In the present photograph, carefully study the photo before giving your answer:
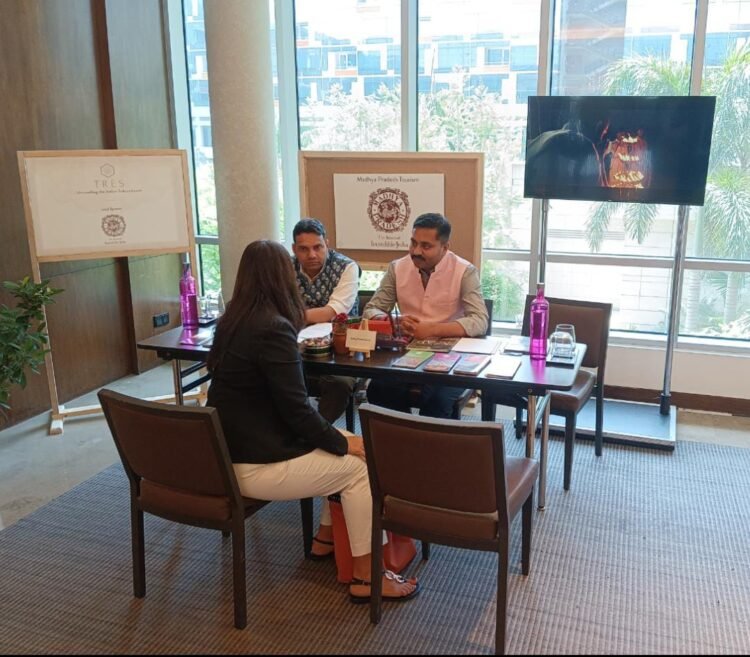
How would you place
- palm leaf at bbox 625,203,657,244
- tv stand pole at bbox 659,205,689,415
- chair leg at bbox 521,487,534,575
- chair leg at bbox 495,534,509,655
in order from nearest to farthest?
chair leg at bbox 495,534,509,655, chair leg at bbox 521,487,534,575, tv stand pole at bbox 659,205,689,415, palm leaf at bbox 625,203,657,244

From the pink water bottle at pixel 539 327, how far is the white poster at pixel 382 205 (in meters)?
1.51

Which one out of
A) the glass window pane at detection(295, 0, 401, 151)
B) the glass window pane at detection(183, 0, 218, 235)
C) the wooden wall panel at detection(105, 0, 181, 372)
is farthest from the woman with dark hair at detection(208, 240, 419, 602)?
the glass window pane at detection(183, 0, 218, 235)

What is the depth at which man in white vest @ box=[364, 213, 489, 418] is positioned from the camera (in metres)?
3.22

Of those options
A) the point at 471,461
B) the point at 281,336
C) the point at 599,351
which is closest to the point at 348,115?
the point at 599,351

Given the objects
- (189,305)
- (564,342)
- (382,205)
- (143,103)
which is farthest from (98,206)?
(564,342)

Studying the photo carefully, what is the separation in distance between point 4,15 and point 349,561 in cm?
343

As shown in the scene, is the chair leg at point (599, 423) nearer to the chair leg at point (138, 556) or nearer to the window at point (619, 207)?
the window at point (619, 207)

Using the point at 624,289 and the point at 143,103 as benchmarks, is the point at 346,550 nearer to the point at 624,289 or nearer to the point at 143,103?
the point at 624,289

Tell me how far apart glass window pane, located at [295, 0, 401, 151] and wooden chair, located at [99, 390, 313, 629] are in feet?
10.0

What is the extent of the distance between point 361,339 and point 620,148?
1.80 meters

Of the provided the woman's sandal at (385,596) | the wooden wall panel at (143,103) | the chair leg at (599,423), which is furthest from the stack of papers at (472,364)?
the wooden wall panel at (143,103)

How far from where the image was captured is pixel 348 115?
4.93m

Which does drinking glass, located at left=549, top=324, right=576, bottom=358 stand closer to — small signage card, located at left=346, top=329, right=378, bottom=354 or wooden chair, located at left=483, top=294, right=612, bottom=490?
wooden chair, located at left=483, top=294, right=612, bottom=490

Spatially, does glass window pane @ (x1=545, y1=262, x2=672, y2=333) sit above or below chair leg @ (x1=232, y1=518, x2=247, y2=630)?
above
